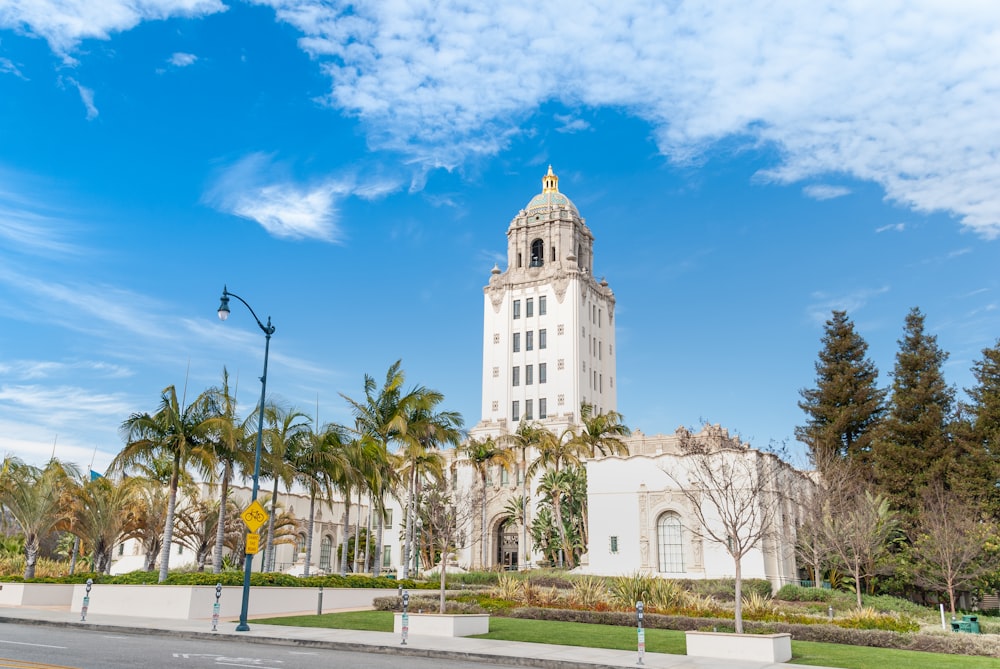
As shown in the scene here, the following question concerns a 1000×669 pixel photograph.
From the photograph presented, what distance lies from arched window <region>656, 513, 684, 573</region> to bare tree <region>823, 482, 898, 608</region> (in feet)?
24.4

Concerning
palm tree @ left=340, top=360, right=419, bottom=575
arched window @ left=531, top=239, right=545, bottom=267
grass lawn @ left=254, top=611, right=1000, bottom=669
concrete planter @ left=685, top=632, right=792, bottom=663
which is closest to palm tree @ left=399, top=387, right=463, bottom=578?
palm tree @ left=340, top=360, right=419, bottom=575

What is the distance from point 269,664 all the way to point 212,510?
120 feet

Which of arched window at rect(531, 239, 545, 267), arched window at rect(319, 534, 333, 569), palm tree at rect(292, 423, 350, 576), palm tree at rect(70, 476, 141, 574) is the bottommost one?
arched window at rect(319, 534, 333, 569)

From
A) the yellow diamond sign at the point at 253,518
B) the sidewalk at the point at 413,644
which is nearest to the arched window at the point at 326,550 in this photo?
the sidewalk at the point at 413,644

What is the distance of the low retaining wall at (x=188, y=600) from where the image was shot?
931 inches

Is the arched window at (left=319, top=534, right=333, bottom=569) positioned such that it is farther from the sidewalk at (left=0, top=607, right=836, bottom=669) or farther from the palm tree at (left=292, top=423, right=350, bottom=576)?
the sidewalk at (left=0, top=607, right=836, bottom=669)

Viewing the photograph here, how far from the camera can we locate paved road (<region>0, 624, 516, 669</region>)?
41.7 ft

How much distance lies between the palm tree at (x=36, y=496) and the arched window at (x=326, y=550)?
27874 millimetres

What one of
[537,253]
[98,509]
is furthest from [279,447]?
[537,253]

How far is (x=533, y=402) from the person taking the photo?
226 ft

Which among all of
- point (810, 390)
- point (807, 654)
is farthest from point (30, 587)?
point (810, 390)

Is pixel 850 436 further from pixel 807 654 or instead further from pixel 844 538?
pixel 807 654

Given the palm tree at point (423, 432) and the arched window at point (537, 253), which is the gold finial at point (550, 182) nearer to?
the arched window at point (537, 253)

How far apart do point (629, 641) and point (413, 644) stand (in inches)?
205
